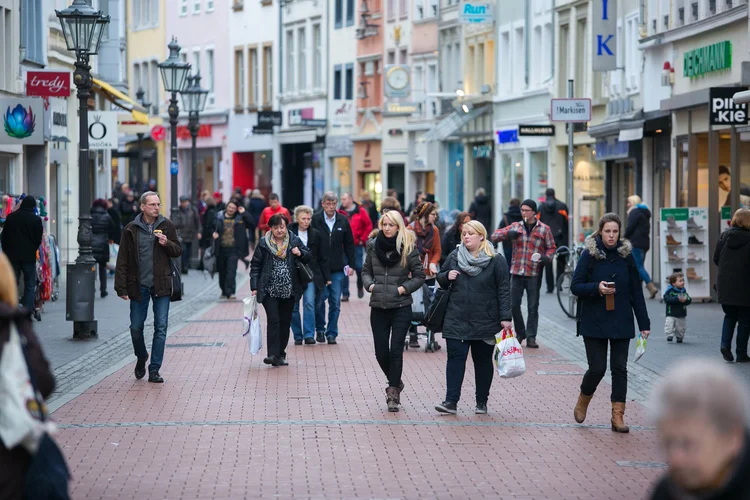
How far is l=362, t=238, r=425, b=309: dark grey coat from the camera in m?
13.4

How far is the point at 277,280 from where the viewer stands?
1681 centimetres

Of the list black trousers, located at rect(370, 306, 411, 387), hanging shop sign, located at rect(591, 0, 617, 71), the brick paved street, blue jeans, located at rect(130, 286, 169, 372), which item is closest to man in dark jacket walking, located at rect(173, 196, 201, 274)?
hanging shop sign, located at rect(591, 0, 617, 71)

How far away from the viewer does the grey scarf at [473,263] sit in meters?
12.9

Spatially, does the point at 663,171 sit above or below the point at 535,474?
above

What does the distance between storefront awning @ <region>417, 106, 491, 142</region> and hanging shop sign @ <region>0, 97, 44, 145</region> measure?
25.8m

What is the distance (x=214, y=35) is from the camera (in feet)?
232

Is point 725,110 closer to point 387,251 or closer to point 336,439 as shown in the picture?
point 387,251

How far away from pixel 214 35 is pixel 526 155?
30.1m

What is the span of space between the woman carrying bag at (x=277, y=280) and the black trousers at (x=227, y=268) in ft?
35.1

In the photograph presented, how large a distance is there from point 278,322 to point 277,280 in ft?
1.54

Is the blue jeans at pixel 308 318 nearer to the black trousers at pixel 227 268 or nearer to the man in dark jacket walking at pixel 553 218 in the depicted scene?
the black trousers at pixel 227 268

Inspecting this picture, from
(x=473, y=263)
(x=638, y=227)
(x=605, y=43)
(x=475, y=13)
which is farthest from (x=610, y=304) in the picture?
(x=475, y=13)

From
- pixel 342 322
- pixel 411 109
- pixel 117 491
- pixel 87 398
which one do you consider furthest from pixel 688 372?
pixel 411 109

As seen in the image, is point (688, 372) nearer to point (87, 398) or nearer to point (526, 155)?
point (87, 398)
